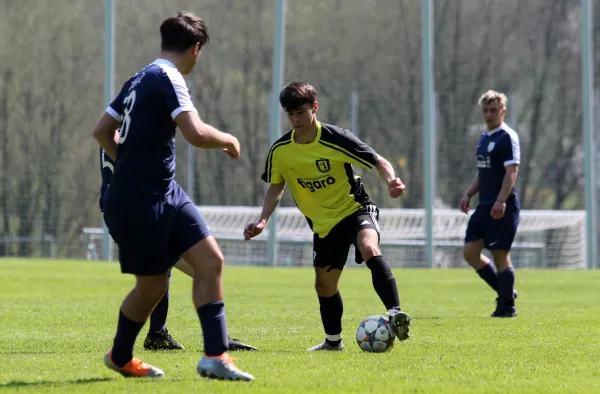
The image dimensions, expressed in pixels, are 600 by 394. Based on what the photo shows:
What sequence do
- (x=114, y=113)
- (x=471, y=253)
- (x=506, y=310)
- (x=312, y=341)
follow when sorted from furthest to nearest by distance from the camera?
1. (x=471, y=253)
2. (x=506, y=310)
3. (x=312, y=341)
4. (x=114, y=113)

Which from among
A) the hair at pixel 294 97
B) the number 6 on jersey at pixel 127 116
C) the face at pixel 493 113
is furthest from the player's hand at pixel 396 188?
the face at pixel 493 113

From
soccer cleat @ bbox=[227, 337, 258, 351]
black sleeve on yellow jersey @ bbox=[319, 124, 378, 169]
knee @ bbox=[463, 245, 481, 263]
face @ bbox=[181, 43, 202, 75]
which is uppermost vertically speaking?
face @ bbox=[181, 43, 202, 75]

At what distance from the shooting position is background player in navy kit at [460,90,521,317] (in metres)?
11.0

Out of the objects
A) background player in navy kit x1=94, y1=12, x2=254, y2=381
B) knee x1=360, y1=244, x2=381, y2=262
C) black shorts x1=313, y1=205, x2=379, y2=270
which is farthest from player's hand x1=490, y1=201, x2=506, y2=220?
background player in navy kit x1=94, y1=12, x2=254, y2=381

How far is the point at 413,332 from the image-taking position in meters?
9.08

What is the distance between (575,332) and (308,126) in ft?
9.77

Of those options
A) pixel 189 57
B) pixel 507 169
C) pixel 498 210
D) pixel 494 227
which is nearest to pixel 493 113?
pixel 507 169

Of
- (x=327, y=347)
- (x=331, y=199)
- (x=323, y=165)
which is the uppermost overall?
(x=323, y=165)

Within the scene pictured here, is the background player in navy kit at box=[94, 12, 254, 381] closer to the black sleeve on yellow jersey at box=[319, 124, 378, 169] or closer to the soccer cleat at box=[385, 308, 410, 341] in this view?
the soccer cleat at box=[385, 308, 410, 341]

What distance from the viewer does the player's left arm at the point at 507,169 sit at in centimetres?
1082

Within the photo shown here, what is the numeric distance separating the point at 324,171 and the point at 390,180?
2.31 ft

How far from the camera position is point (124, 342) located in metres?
6.01

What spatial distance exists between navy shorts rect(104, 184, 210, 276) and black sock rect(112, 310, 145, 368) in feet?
1.14

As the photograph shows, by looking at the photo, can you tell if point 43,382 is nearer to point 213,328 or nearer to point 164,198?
point 213,328
